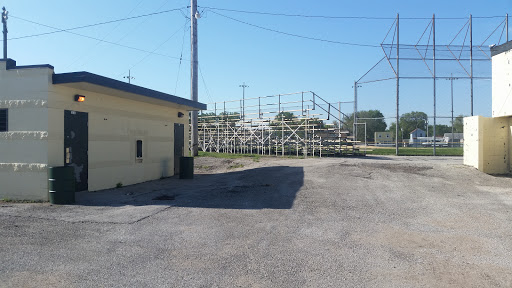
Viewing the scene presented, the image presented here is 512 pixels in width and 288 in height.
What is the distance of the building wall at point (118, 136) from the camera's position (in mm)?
10219

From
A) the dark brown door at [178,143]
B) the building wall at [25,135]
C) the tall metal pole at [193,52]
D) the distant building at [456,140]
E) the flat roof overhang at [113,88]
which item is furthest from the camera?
the distant building at [456,140]

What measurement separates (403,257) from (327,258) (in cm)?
119

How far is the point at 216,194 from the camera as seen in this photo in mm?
10648

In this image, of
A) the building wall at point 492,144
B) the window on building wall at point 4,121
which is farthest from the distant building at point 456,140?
the window on building wall at point 4,121

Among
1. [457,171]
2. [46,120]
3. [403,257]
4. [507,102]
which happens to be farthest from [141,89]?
[507,102]

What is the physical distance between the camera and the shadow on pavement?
9359 mm

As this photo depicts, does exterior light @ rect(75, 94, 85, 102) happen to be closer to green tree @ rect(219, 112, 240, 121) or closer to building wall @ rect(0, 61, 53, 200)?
building wall @ rect(0, 61, 53, 200)

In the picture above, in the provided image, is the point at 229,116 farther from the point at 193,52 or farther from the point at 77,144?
→ the point at 77,144

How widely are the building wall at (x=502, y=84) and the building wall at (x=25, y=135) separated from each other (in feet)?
51.8

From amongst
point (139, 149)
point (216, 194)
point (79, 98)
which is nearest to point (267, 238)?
point (216, 194)

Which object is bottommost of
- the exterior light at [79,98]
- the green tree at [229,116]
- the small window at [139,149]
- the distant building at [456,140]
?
the small window at [139,149]

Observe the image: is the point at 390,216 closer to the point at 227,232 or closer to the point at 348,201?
the point at 348,201

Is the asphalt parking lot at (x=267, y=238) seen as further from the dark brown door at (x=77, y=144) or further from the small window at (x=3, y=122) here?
the small window at (x=3, y=122)

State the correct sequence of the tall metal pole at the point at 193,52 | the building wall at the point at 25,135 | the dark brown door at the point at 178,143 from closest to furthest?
the building wall at the point at 25,135, the dark brown door at the point at 178,143, the tall metal pole at the point at 193,52
